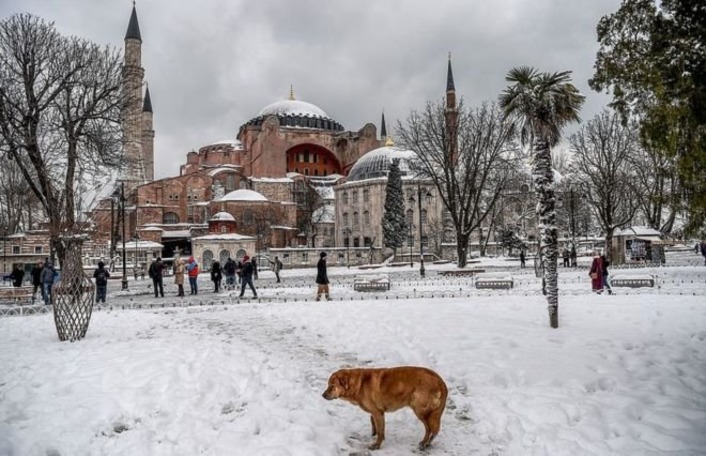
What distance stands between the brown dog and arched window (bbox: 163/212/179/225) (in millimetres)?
55628

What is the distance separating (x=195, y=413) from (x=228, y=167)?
62294 millimetres

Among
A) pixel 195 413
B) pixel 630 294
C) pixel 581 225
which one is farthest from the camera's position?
pixel 581 225

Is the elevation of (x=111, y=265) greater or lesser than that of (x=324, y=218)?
lesser

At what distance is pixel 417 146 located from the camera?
1061 inches

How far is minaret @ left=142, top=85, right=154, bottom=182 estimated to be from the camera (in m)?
→ 63.5

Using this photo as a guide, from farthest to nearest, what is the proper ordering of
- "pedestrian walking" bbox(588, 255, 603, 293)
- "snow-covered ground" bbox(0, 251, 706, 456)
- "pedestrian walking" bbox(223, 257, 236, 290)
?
"pedestrian walking" bbox(223, 257, 236, 290)
"pedestrian walking" bbox(588, 255, 603, 293)
"snow-covered ground" bbox(0, 251, 706, 456)

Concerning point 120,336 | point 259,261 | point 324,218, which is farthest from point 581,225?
point 120,336

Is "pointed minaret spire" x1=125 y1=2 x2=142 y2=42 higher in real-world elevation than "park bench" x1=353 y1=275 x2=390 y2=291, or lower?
higher

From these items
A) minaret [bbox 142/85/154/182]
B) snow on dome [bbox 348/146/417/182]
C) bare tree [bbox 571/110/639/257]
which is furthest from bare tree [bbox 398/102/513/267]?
minaret [bbox 142/85/154/182]

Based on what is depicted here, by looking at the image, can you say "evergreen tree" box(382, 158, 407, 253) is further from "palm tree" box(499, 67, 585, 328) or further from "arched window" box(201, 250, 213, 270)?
"palm tree" box(499, 67, 585, 328)

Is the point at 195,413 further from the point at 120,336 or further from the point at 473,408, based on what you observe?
the point at 120,336

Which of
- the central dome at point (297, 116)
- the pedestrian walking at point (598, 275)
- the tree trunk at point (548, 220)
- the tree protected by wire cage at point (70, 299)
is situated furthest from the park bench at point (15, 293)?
the central dome at point (297, 116)

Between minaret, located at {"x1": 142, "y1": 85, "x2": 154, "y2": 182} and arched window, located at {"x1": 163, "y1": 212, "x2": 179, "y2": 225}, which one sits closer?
arched window, located at {"x1": 163, "y1": 212, "x2": 179, "y2": 225}

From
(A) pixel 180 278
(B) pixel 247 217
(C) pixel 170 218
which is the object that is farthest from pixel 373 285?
(C) pixel 170 218
